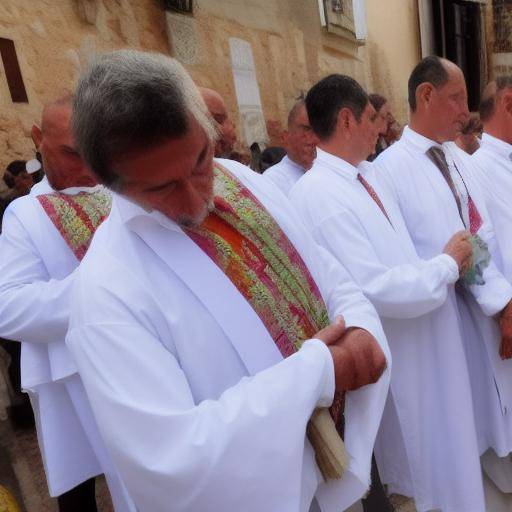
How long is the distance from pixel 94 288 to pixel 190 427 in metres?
0.34

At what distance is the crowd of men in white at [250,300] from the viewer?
41.7 inches

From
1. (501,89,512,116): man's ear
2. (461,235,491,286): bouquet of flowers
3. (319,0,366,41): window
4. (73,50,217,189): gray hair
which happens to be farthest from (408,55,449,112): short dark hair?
(319,0,366,41): window

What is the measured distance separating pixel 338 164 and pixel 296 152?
73.0 inches

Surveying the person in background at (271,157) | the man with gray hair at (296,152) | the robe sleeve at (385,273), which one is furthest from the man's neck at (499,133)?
the person in background at (271,157)

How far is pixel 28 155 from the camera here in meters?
4.46

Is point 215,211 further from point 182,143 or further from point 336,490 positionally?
point 336,490

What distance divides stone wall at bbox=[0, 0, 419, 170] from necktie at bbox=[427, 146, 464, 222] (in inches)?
93.0

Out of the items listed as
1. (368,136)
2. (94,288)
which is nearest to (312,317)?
(94,288)

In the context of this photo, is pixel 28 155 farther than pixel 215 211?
Yes

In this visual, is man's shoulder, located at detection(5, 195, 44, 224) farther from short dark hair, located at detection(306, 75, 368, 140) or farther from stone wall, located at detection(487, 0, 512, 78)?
stone wall, located at detection(487, 0, 512, 78)

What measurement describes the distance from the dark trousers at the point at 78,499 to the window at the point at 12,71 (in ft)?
10.5

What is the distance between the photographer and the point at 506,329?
238 centimetres

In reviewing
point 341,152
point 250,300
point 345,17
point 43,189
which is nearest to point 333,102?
point 341,152

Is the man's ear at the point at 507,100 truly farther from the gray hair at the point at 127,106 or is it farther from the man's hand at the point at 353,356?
the gray hair at the point at 127,106
